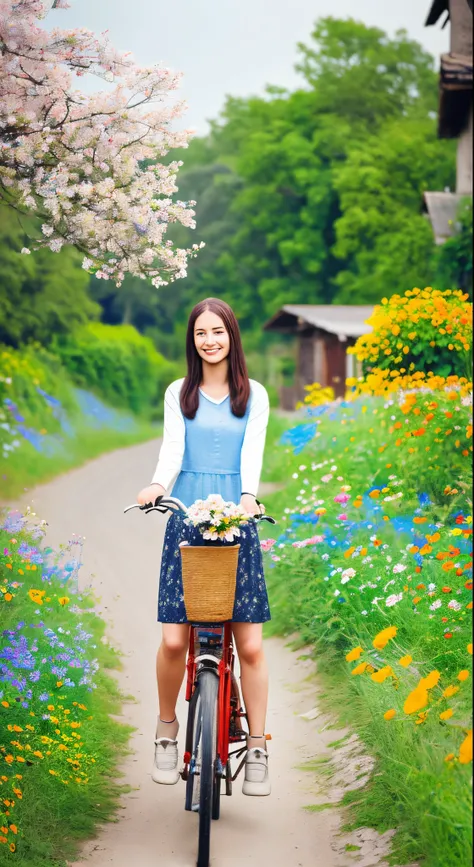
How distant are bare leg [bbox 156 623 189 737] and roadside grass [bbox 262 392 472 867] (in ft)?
2.31

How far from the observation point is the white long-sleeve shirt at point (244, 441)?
407 cm

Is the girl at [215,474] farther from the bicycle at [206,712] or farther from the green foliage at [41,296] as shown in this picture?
the green foliage at [41,296]

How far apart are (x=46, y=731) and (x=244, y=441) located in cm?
174

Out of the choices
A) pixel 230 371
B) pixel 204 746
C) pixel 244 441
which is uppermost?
pixel 230 371

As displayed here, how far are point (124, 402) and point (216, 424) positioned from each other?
23.0 metres

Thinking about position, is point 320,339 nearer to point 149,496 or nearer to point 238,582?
point 238,582

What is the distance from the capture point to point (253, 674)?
418 centimetres

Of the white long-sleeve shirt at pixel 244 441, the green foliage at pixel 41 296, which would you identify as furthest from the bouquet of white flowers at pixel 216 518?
the green foliage at pixel 41 296

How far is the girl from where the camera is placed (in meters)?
4.09

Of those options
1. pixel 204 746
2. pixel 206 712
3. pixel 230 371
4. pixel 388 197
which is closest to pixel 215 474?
pixel 230 371

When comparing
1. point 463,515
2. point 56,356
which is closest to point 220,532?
point 463,515

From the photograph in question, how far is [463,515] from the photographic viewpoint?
605 cm

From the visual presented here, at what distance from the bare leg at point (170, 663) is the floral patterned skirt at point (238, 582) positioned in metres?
0.05

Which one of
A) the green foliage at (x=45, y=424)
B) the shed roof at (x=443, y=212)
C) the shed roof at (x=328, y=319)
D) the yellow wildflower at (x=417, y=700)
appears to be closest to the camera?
the yellow wildflower at (x=417, y=700)
